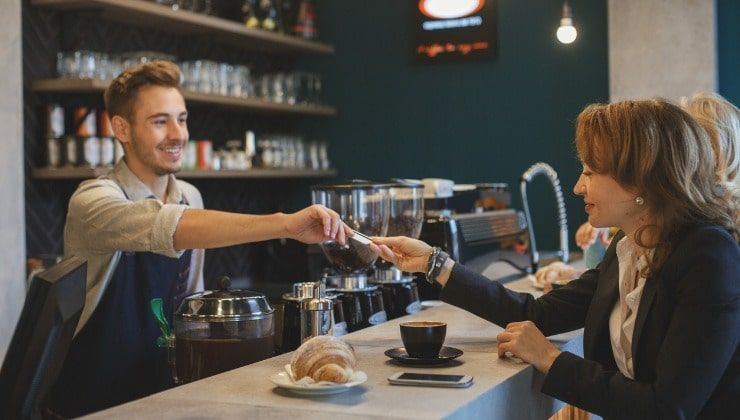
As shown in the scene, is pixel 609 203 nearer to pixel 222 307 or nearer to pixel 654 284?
pixel 654 284

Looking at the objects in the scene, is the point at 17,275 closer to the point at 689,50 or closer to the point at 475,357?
the point at 475,357

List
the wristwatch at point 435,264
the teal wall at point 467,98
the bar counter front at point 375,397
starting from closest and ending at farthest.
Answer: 1. the bar counter front at point 375,397
2. the wristwatch at point 435,264
3. the teal wall at point 467,98

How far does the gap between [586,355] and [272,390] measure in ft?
2.49

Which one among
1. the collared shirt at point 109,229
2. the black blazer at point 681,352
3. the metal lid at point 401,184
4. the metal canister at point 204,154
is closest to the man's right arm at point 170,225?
the collared shirt at point 109,229

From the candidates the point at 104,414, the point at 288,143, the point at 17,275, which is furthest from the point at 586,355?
the point at 288,143

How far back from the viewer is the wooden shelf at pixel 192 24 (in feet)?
15.8

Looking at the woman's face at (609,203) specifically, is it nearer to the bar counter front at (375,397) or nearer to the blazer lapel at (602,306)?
the blazer lapel at (602,306)

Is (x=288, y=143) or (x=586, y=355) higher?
(x=288, y=143)

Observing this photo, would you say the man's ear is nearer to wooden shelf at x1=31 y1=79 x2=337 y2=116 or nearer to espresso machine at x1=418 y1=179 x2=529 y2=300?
espresso machine at x1=418 y1=179 x2=529 y2=300

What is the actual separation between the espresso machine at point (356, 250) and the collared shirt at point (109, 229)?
0.41 meters

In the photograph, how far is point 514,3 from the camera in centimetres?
624

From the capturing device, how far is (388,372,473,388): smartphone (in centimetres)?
180

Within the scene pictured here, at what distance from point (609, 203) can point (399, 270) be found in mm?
990

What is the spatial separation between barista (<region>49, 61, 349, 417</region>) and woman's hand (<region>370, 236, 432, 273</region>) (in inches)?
5.1
